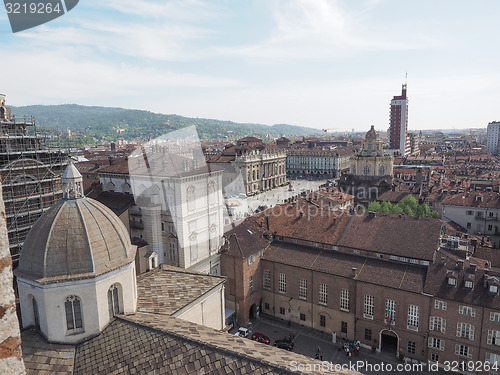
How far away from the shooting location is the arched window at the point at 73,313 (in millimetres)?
20259

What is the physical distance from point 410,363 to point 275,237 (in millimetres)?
20542

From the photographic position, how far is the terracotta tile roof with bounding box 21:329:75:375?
1798cm

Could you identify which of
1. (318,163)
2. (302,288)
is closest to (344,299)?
(302,288)

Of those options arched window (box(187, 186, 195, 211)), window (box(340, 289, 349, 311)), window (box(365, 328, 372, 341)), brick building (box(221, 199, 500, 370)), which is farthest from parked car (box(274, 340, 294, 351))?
arched window (box(187, 186, 195, 211))

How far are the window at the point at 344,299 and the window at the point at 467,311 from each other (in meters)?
10.6

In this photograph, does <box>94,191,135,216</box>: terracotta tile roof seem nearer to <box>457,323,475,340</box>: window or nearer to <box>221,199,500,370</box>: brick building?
<box>221,199,500,370</box>: brick building

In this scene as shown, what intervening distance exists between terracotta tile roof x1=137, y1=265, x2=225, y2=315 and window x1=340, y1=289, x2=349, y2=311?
1606cm

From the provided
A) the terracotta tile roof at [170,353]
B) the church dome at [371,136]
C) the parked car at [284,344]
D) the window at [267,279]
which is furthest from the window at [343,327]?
the church dome at [371,136]

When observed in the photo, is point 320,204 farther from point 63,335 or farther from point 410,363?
point 63,335

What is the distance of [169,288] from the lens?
88.7 ft

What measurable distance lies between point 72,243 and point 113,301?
4572 mm

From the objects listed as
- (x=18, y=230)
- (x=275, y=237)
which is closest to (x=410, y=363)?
(x=275, y=237)

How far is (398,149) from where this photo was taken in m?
188

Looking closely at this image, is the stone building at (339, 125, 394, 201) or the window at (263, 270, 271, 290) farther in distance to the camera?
the stone building at (339, 125, 394, 201)
